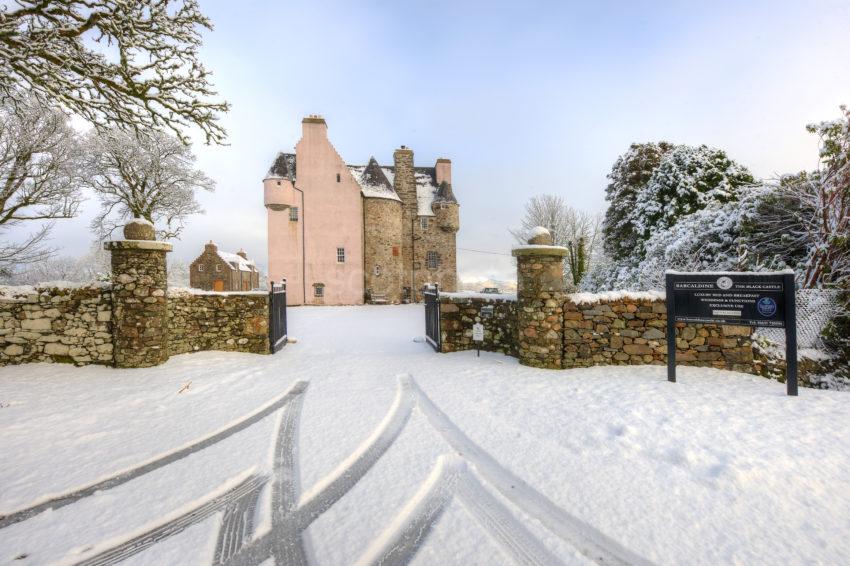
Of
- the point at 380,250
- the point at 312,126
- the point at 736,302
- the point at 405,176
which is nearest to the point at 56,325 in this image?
the point at 736,302

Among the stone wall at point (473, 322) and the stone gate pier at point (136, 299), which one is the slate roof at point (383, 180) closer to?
the stone gate pier at point (136, 299)

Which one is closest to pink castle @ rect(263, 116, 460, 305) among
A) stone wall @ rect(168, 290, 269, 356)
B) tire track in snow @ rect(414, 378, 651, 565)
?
stone wall @ rect(168, 290, 269, 356)

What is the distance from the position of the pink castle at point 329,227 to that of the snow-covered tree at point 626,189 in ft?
49.5

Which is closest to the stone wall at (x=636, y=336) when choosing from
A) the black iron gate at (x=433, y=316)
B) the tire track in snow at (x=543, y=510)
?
the black iron gate at (x=433, y=316)

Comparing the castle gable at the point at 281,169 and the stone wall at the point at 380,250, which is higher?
the castle gable at the point at 281,169

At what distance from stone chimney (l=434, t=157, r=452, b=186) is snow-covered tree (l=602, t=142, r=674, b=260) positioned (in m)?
15.4

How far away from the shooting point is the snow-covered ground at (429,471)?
2.57m

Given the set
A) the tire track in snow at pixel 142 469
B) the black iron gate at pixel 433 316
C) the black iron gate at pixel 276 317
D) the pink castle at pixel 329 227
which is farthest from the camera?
the pink castle at pixel 329 227

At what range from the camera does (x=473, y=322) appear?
29.2 ft

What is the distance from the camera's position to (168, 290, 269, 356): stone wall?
8336 millimetres

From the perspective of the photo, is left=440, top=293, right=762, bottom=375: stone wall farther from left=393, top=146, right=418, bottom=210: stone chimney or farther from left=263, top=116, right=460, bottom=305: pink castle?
left=393, top=146, right=418, bottom=210: stone chimney

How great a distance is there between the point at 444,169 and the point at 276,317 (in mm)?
26541

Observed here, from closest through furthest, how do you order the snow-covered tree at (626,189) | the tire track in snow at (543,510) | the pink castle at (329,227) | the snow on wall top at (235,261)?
the tire track in snow at (543,510)
the snow-covered tree at (626,189)
the pink castle at (329,227)
the snow on wall top at (235,261)

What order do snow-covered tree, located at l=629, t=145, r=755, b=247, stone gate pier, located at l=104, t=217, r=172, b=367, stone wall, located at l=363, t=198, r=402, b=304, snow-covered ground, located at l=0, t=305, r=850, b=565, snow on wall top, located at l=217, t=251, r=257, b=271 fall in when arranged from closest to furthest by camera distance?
snow-covered ground, located at l=0, t=305, r=850, b=565, stone gate pier, located at l=104, t=217, r=172, b=367, snow-covered tree, located at l=629, t=145, r=755, b=247, stone wall, located at l=363, t=198, r=402, b=304, snow on wall top, located at l=217, t=251, r=257, b=271
